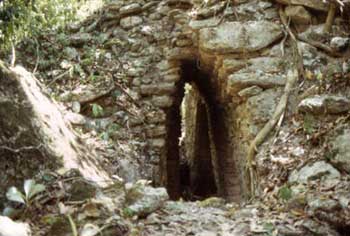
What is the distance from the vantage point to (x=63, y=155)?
282 cm

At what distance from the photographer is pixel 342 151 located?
3.27 m

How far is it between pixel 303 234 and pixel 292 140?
4.29ft

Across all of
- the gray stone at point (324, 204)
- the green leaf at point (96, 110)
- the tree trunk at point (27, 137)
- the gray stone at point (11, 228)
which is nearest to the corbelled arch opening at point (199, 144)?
the green leaf at point (96, 110)

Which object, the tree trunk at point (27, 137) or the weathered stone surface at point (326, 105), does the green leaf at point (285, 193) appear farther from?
the tree trunk at point (27, 137)

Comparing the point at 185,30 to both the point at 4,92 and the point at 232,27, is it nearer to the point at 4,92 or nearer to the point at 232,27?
the point at 232,27

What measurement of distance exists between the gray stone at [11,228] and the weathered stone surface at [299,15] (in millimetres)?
3583

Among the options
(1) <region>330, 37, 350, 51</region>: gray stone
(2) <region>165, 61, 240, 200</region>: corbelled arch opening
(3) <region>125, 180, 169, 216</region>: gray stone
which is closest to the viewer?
(3) <region>125, 180, 169, 216</region>: gray stone

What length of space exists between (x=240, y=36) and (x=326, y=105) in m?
1.36

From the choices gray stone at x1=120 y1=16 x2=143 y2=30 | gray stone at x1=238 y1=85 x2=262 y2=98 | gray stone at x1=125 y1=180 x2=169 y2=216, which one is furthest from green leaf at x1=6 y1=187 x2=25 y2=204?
gray stone at x1=120 y1=16 x2=143 y2=30

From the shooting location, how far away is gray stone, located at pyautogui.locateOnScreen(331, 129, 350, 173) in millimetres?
3206

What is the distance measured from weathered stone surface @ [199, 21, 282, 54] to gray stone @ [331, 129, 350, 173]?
1711 millimetres

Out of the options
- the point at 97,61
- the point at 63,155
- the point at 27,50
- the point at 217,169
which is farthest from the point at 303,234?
the point at 217,169

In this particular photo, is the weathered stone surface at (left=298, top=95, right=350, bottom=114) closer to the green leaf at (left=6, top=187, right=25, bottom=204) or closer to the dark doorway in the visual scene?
the green leaf at (left=6, top=187, right=25, bottom=204)

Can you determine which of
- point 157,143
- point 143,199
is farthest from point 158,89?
point 143,199
